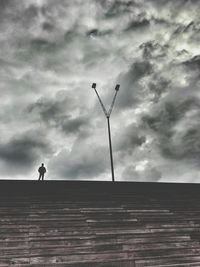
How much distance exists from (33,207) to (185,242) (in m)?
4.64

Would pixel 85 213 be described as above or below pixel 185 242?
above

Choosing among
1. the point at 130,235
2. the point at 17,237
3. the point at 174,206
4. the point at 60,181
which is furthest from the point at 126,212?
the point at 17,237

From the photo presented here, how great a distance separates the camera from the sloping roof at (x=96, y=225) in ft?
23.8

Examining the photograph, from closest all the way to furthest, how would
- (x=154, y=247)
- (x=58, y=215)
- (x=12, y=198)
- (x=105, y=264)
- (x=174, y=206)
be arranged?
(x=105, y=264) → (x=154, y=247) → (x=58, y=215) → (x=12, y=198) → (x=174, y=206)

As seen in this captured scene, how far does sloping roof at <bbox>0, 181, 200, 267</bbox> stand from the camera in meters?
7.25

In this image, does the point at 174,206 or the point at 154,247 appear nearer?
the point at 154,247

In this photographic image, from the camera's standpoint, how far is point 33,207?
8.73 meters

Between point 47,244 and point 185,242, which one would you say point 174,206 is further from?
point 47,244

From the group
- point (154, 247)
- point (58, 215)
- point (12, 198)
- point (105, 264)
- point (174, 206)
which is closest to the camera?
point (105, 264)

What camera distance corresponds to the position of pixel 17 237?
7.46 m

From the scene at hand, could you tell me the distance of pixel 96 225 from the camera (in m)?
8.32

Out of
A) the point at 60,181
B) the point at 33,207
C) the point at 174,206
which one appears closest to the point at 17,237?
the point at 33,207

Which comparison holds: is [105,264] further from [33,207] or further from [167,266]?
[33,207]

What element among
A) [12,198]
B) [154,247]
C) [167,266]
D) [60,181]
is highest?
[60,181]
